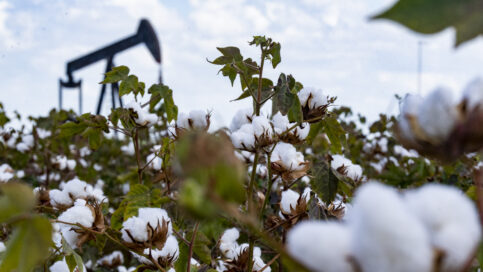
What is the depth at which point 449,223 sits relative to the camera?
290 mm

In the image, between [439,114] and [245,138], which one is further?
[245,138]

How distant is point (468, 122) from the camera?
1.18 feet

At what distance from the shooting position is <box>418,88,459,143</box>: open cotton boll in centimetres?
36

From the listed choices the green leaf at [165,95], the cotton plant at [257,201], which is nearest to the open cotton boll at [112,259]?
the cotton plant at [257,201]

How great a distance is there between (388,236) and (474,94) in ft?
0.50

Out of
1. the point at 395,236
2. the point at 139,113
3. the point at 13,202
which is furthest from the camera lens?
the point at 139,113

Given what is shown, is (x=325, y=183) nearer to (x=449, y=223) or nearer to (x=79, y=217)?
(x=79, y=217)

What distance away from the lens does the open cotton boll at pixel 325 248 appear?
0.29 meters

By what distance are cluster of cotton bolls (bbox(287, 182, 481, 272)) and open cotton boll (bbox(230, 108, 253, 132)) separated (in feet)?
2.28

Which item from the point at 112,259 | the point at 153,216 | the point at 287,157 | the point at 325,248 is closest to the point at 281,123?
the point at 287,157

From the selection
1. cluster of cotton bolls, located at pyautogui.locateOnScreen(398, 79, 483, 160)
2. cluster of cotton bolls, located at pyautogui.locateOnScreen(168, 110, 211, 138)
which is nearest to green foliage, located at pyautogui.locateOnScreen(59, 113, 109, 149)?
cluster of cotton bolls, located at pyautogui.locateOnScreen(168, 110, 211, 138)

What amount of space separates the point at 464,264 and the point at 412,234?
51 millimetres

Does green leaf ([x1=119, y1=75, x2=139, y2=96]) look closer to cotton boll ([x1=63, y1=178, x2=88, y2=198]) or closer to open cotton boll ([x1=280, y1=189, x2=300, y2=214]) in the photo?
cotton boll ([x1=63, y1=178, x2=88, y2=198])

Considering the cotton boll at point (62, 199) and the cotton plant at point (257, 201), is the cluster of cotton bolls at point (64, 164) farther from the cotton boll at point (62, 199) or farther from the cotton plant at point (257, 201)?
the cotton boll at point (62, 199)
